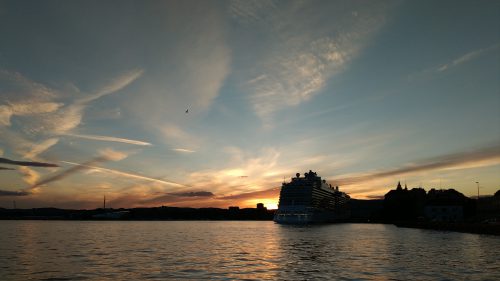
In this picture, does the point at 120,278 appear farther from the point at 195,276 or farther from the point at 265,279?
the point at 265,279

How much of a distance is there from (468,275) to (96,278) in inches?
1217

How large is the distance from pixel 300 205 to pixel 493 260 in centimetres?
14578

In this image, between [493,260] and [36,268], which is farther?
[493,260]

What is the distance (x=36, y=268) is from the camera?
133 ft

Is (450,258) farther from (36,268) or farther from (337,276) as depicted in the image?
(36,268)

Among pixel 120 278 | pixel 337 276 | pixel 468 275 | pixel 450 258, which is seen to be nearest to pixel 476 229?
pixel 450 258

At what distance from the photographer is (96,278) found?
34.1 meters

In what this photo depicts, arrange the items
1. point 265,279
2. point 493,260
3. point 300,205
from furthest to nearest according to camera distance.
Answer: point 300,205 < point 493,260 < point 265,279

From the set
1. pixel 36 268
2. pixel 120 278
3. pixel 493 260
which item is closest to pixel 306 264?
pixel 120 278

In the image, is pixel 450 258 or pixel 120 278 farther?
pixel 450 258

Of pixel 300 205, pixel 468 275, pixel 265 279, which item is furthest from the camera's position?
pixel 300 205

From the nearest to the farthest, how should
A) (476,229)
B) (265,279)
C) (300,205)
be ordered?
(265,279) < (476,229) < (300,205)

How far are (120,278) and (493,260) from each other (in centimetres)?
4000

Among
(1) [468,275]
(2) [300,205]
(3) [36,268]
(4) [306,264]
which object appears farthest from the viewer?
(2) [300,205]
